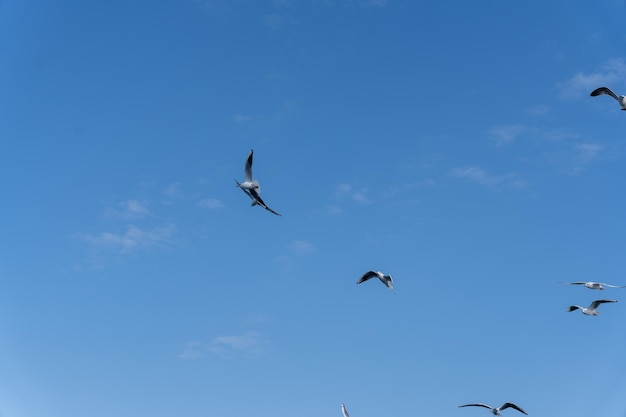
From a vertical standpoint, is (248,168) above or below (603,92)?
below

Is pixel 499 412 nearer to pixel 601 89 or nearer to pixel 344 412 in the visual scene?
pixel 344 412

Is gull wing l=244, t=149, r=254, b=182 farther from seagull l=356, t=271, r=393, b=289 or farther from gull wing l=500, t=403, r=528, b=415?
gull wing l=500, t=403, r=528, b=415

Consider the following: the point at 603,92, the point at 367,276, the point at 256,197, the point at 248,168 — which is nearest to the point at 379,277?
the point at 367,276

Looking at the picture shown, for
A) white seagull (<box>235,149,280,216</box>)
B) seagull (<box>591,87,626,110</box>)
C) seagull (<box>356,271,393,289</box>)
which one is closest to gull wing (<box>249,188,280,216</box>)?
white seagull (<box>235,149,280,216</box>)

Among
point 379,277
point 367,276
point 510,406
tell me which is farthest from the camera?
point 510,406

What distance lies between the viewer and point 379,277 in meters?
57.9

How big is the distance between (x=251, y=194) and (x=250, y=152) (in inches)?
128

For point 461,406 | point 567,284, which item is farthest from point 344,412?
point 567,284

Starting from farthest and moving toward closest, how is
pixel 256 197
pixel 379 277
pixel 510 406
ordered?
pixel 510 406
pixel 379 277
pixel 256 197

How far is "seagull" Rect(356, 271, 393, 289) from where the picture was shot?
186 ft

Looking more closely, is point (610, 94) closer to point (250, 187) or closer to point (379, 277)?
point (379, 277)

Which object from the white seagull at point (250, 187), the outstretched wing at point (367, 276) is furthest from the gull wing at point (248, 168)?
the outstretched wing at point (367, 276)

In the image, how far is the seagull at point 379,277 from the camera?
2238 inches

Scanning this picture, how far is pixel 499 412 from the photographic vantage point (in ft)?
220
